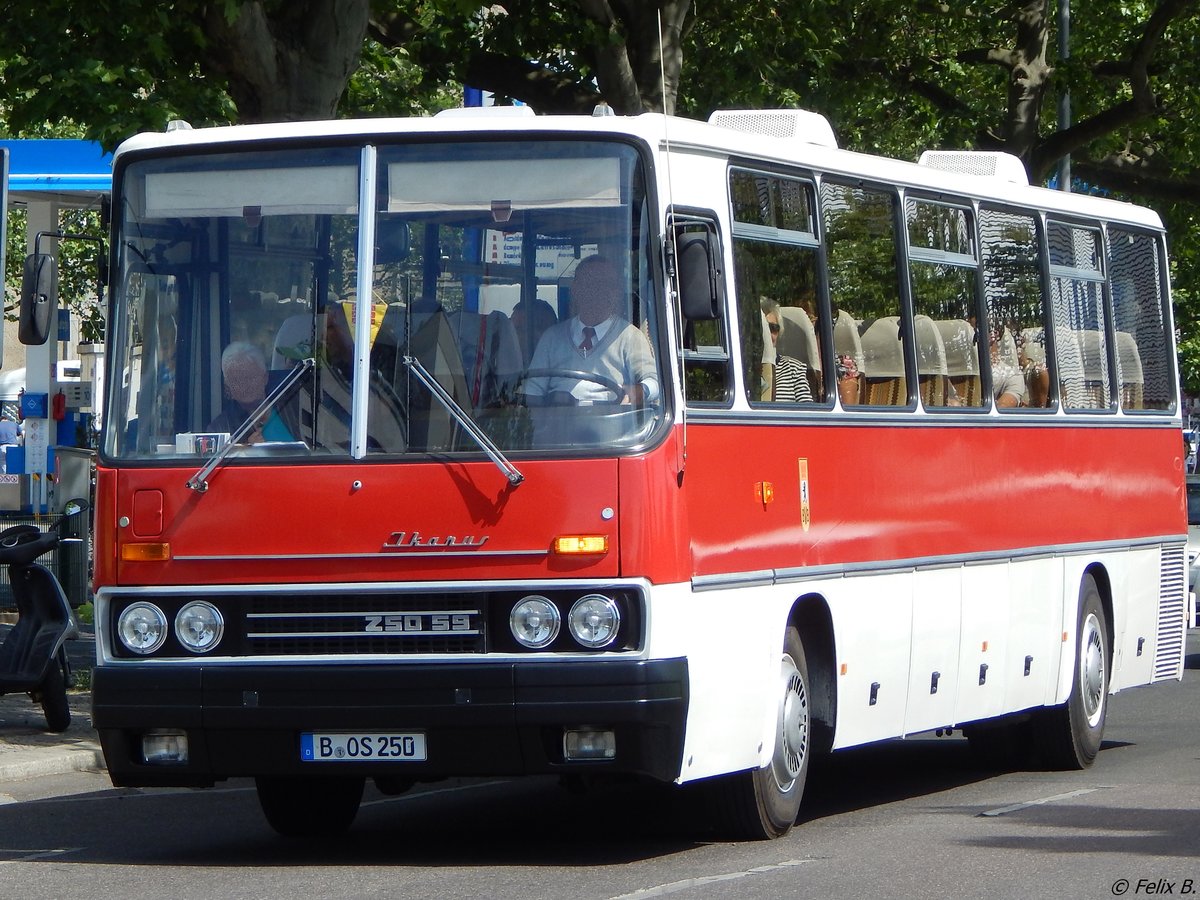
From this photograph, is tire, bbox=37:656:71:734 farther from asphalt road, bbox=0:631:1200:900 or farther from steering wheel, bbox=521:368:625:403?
steering wheel, bbox=521:368:625:403

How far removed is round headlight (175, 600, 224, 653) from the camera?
933 cm

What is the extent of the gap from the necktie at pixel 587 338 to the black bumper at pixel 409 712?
1251 millimetres

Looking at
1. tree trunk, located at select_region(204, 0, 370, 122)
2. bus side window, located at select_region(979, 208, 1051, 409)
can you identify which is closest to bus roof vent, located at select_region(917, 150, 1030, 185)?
bus side window, located at select_region(979, 208, 1051, 409)

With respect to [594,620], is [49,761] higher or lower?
lower

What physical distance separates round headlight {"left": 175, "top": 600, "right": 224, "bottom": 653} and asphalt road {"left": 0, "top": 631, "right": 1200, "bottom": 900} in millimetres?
938

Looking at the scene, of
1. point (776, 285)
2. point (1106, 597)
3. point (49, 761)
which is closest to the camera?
point (776, 285)

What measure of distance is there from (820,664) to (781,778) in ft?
2.39

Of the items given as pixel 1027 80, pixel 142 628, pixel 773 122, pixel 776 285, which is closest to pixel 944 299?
pixel 773 122

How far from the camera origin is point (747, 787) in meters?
9.89

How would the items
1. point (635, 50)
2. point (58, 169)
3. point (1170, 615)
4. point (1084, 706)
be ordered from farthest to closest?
point (58, 169), point (635, 50), point (1170, 615), point (1084, 706)

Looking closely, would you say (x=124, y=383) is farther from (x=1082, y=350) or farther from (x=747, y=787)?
(x=1082, y=350)

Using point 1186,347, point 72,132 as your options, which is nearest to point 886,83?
point 72,132

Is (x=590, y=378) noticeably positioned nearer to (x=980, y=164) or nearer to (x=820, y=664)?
(x=820, y=664)

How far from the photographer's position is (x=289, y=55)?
15.6m
